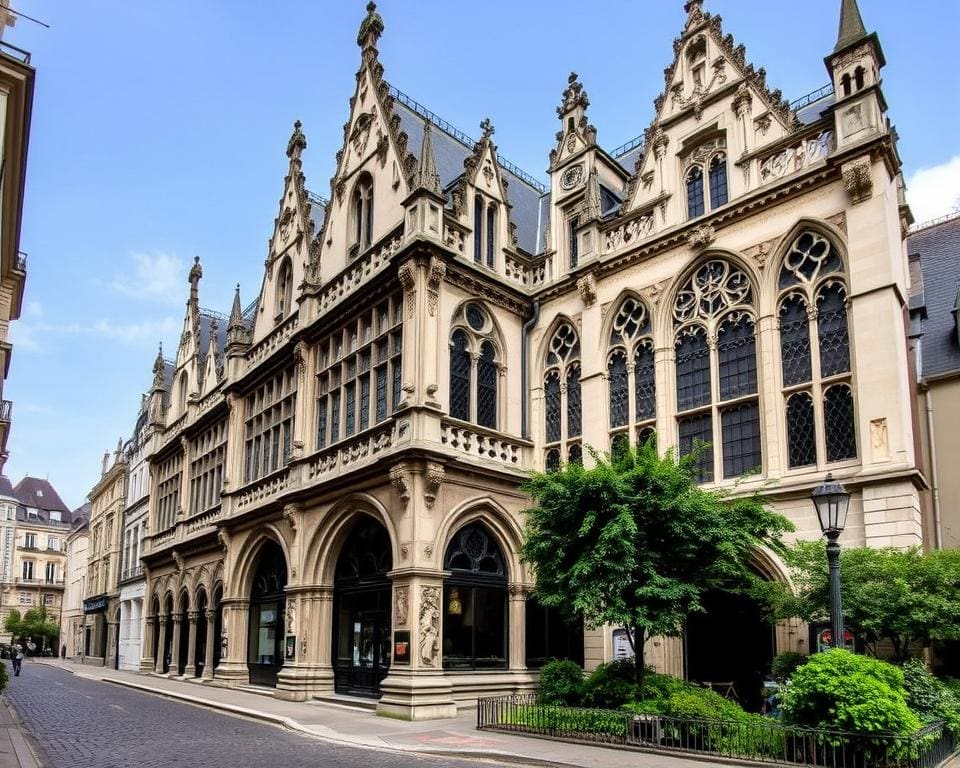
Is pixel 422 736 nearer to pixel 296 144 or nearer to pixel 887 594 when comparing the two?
pixel 887 594

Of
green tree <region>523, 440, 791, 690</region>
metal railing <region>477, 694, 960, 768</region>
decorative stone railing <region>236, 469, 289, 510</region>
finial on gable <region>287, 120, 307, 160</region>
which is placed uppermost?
finial on gable <region>287, 120, 307, 160</region>

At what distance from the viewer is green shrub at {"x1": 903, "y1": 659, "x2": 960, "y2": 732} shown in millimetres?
13727

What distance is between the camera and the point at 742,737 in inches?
523

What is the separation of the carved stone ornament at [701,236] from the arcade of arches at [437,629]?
9046 millimetres

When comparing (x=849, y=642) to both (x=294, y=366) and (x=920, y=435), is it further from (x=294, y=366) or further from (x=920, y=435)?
(x=294, y=366)

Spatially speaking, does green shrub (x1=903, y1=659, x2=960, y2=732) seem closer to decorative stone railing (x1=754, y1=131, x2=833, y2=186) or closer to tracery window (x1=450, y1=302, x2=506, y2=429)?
decorative stone railing (x1=754, y1=131, x2=833, y2=186)

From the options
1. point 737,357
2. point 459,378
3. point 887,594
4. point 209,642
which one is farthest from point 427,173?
point 209,642

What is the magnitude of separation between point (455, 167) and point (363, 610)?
14743mm

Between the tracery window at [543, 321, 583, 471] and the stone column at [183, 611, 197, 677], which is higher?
the tracery window at [543, 321, 583, 471]

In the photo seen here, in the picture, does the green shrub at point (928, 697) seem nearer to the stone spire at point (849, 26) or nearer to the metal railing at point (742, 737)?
the metal railing at point (742, 737)

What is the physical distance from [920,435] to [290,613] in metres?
18.6

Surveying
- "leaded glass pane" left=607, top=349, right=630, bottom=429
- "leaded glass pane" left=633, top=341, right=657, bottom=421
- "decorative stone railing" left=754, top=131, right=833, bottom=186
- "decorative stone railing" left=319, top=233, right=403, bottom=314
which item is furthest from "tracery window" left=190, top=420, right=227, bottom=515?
"decorative stone railing" left=754, top=131, right=833, bottom=186

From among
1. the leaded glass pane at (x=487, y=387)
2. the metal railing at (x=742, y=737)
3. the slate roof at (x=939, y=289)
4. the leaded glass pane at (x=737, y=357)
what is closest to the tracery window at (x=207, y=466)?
the leaded glass pane at (x=487, y=387)

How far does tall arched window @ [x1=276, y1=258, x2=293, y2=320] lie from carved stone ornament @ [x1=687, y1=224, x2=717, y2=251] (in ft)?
53.2
